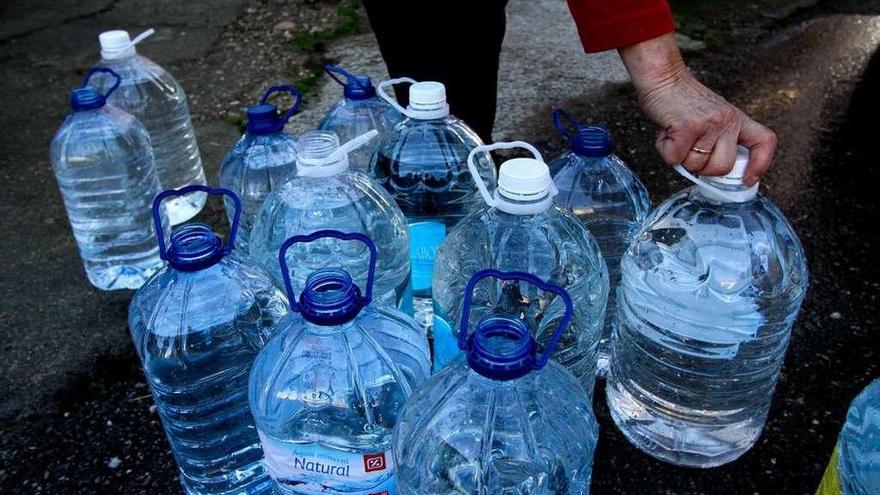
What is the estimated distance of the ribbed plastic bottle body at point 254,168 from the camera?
223 cm

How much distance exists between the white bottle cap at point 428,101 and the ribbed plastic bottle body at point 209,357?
596mm

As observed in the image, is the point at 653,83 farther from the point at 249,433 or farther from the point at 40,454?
the point at 40,454

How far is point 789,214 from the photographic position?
9.36ft

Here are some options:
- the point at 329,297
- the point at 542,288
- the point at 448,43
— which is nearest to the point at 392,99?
the point at 448,43

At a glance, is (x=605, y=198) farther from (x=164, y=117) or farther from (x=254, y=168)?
(x=164, y=117)

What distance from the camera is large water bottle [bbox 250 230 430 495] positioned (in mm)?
1241

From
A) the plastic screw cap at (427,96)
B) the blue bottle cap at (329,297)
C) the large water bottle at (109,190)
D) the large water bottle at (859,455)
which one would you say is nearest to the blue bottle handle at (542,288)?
the blue bottle cap at (329,297)

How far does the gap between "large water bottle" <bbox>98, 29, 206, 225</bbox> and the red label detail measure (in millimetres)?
1832

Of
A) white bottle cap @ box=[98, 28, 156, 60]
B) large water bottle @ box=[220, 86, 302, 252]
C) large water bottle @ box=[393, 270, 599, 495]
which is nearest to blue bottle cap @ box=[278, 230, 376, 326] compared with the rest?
large water bottle @ box=[393, 270, 599, 495]

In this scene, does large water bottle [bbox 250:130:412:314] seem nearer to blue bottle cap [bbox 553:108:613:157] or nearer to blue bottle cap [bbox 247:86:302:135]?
blue bottle cap [bbox 247:86:302:135]

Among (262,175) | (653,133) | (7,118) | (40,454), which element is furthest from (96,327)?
(653,133)

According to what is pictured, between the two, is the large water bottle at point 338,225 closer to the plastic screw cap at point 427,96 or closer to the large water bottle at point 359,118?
the plastic screw cap at point 427,96

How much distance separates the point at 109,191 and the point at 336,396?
1646 mm

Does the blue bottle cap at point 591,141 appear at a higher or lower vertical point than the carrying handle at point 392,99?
lower
